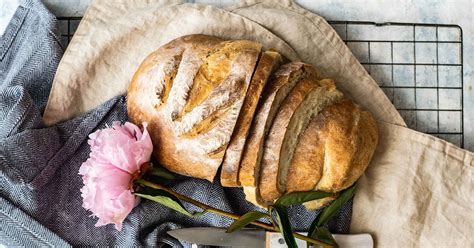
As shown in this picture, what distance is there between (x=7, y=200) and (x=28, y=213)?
0.19 ft

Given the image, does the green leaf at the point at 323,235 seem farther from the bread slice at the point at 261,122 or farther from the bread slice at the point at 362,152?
the bread slice at the point at 261,122

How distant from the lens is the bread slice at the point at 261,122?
1247 mm

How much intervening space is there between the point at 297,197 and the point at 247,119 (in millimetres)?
208

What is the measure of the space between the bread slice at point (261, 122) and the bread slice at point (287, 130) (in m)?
0.02

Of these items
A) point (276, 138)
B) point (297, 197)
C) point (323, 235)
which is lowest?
point (323, 235)

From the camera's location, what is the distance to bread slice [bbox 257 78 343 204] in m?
1.26

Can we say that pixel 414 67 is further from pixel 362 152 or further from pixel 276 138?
pixel 276 138

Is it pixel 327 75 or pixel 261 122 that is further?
pixel 327 75

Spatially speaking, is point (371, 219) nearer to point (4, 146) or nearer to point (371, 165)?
point (371, 165)

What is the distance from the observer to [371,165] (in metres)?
1.46

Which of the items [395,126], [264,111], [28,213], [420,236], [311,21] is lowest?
[420,236]

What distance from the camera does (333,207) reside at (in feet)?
4.40

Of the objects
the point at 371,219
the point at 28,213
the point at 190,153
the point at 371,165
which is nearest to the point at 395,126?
the point at 371,165

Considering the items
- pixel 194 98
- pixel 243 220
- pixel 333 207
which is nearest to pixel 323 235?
pixel 333 207
